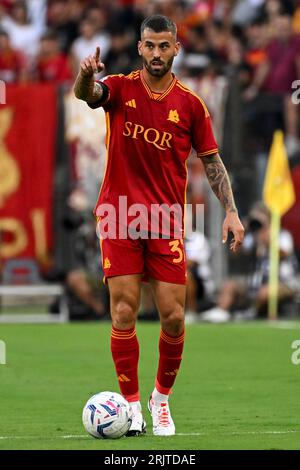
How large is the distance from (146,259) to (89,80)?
4.41ft

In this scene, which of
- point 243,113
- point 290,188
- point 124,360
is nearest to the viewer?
point 124,360

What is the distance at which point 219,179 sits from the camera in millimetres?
9680

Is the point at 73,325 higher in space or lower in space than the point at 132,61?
lower

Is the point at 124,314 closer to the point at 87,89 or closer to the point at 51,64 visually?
the point at 87,89

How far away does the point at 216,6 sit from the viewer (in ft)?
80.7

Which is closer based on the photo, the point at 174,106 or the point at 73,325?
the point at 174,106

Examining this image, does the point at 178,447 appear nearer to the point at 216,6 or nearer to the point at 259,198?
the point at 259,198

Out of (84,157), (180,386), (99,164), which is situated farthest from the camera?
(84,157)

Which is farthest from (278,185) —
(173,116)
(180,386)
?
(173,116)

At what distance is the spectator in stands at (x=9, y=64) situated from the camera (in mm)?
22609

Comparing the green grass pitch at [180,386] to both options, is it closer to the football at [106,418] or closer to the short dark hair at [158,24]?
the football at [106,418]

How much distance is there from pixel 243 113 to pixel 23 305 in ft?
15.9

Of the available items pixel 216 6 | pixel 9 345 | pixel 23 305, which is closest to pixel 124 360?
pixel 9 345
